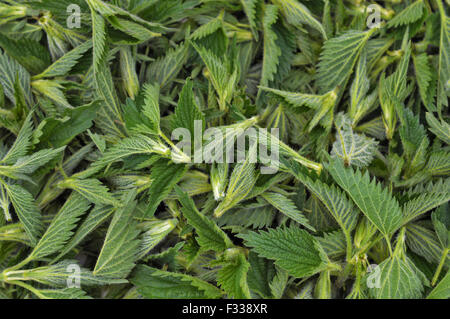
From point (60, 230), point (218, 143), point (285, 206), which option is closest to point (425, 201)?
point (285, 206)

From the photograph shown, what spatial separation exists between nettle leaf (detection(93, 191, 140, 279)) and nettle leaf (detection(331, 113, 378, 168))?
0.32 m

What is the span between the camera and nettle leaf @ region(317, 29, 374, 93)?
65 cm

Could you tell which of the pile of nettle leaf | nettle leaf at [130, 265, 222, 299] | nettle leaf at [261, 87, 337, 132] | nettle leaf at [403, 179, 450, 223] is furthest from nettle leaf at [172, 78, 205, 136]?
nettle leaf at [403, 179, 450, 223]

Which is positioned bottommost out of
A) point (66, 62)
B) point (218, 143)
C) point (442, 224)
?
point (442, 224)

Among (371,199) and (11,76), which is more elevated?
(11,76)

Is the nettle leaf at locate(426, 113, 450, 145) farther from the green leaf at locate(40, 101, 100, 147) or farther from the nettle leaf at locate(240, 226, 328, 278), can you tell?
the green leaf at locate(40, 101, 100, 147)

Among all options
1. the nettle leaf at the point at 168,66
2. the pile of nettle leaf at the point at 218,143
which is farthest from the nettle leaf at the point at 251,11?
the nettle leaf at the point at 168,66

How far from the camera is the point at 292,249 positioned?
586 millimetres

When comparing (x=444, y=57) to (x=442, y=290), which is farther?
(x=444, y=57)

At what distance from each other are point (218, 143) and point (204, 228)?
0.12 m

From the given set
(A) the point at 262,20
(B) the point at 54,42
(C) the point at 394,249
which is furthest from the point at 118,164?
(C) the point at 394,249

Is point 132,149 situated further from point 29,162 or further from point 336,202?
point 336,202
